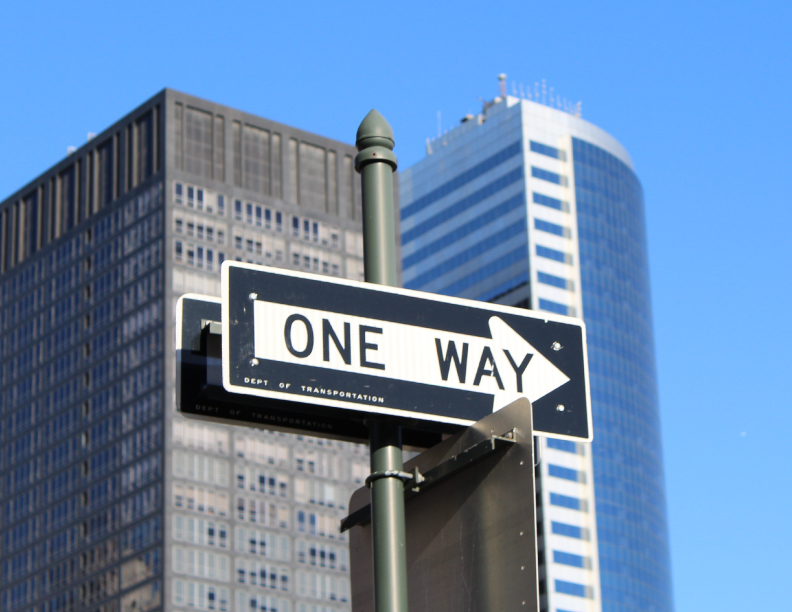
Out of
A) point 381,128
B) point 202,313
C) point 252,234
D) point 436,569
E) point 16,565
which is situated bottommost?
point 436,569

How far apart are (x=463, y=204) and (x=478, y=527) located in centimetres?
14780

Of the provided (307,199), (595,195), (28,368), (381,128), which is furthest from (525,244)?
(381,128)

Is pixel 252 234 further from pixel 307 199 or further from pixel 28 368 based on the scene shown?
pixel 28 368

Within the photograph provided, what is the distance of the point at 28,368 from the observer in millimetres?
142875

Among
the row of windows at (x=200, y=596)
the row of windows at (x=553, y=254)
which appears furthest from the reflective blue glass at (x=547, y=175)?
the row of windows at (x=200, y=596)

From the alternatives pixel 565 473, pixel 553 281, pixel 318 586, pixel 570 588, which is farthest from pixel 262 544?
pixel 553 281

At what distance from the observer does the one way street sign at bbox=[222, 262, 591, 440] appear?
18.6 ft

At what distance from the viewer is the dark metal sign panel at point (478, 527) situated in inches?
207

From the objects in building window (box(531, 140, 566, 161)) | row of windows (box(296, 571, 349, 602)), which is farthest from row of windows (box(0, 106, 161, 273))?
row of windows (box(296, 571, 349, 602))

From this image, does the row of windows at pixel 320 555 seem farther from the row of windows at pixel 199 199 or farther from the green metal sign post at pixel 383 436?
the green metal sign post at pixel 383 436

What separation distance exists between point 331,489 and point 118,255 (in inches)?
1097

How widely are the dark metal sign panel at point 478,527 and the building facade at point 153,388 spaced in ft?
391

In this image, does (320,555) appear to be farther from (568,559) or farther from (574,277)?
(574,277)

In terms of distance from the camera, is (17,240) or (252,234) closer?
(252,234)
